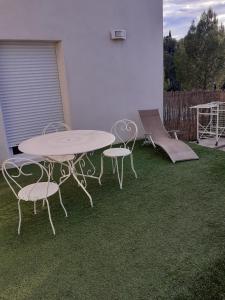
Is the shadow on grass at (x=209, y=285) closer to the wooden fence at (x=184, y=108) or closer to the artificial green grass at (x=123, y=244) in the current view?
the artificial green grass at (x=123, y=244)

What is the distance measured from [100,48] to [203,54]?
7705mm

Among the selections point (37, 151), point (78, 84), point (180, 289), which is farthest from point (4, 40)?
point (180, 289)

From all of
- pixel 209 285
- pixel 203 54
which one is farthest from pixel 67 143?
pixel 203 54

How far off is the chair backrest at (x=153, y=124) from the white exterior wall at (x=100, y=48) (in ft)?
1.62

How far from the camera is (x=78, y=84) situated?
213 inches

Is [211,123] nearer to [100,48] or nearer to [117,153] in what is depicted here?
[100,48]

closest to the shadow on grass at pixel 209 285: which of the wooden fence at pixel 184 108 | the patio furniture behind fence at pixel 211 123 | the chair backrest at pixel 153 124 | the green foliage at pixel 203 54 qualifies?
the chair backrest at pixel 153 124

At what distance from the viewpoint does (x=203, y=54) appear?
11.6 m

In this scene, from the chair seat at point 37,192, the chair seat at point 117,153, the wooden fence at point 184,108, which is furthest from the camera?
the wooden fence at point 184,108

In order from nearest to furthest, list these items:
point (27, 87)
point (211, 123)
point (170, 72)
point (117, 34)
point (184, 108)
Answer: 1. point (27, 87)
2. point (117, 34)
3. point (211, 123)
4. point (184, 108)
5. point (170, 72)

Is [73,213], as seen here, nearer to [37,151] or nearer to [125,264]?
[37,151]

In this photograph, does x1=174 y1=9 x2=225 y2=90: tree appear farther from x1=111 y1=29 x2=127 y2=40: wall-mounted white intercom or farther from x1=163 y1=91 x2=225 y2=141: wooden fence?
x1=111 y1=29 x2=127 y2=40: wall-mounted white intercom

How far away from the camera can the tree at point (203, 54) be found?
37.3ft

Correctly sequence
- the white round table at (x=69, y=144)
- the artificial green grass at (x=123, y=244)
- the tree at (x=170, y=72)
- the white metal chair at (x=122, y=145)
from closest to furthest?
the artificial green grass at (x=123, y=244) < the white round table at (x=69, y=144) < the white metal chair at (x=122, y=145) < the tree at (x=170, y=72)
